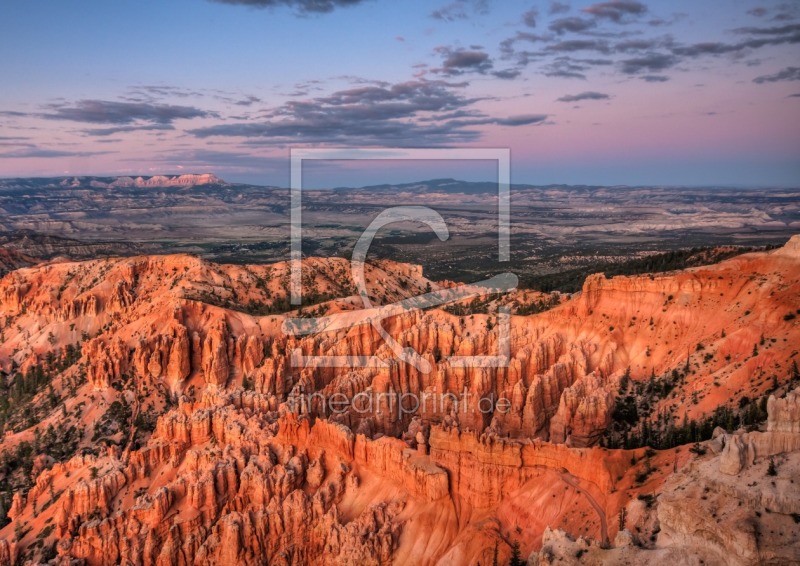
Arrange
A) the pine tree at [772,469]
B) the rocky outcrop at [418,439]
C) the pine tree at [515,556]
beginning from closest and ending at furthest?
1. the pine tree at [772,469]
2. the rocky outcrop at [418,439]
3. the pine tree at [515,556]

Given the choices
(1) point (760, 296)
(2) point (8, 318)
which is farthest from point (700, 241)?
(2) point (8, 318)

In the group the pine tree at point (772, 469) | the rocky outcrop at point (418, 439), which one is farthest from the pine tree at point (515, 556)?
the pine tree at point (772, 469)

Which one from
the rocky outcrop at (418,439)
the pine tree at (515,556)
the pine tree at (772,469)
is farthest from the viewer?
the pine tree at (515,556)

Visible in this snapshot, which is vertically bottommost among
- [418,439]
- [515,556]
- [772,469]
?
[515,556]

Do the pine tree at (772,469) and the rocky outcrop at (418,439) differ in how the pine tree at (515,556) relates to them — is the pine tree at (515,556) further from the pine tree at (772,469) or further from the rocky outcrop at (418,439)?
the pine tree at (772,469)

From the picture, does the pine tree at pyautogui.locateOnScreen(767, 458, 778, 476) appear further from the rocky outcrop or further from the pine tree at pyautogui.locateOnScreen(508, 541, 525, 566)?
the pine tree at pyautogui.locateOnScreen(508, 541, 525, 566)

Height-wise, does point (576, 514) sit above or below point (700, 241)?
below

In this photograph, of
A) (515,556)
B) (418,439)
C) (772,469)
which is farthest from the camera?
(418,439)

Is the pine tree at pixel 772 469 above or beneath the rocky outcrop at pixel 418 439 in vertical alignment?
above

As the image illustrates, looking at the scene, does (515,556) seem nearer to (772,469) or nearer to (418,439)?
(418,439)

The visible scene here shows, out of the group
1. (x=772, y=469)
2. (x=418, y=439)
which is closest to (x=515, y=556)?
(x=418, y=439)

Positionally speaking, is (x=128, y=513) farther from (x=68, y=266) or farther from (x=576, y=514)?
(x=68, y=266)
